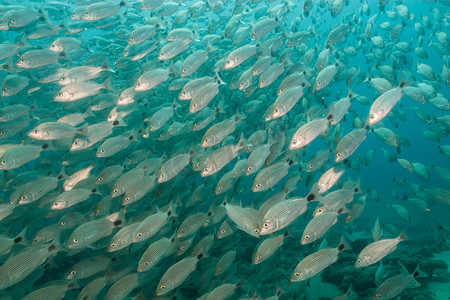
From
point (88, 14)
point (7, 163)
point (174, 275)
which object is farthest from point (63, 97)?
point (174, 275)

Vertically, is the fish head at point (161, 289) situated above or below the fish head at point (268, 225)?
below

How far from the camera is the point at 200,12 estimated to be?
8.52 m

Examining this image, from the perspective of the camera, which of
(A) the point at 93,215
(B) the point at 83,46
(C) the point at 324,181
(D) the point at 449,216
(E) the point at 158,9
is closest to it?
(C) the point at 324,181

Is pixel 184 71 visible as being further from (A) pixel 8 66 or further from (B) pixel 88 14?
(A) pixel 8 66

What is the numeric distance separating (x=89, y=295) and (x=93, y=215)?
5.02ft

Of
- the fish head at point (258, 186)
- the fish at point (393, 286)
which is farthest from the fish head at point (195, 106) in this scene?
the fish at point (393, 286)

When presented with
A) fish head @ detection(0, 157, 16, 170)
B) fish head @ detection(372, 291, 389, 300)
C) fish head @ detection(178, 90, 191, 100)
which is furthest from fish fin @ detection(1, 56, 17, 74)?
fish head @ detection(372, 291, 389, 300)

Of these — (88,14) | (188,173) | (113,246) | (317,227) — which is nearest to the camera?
(317,227)

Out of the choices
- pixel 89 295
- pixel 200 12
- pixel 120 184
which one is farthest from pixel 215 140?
pixel 200 12

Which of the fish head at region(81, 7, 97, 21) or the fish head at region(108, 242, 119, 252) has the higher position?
the fish head at region(81, 7, 97, 21)

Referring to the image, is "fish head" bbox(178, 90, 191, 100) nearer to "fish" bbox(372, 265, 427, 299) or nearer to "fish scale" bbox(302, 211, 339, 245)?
"fish scale" bbox(302, 211, 339, 245)

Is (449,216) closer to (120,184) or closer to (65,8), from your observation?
(120,184)

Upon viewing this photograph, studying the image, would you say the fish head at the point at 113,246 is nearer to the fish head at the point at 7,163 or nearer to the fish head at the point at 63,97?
the fish head at the point at 7,163

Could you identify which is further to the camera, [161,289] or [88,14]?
[88,14]
